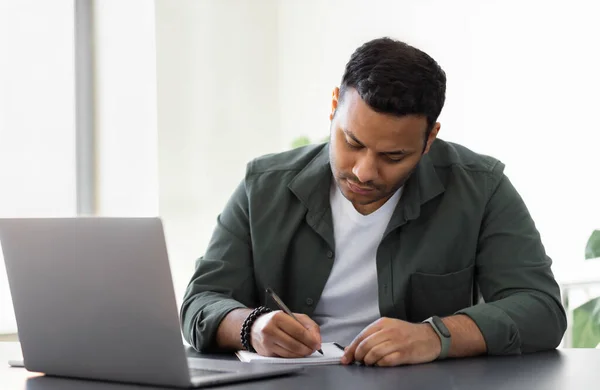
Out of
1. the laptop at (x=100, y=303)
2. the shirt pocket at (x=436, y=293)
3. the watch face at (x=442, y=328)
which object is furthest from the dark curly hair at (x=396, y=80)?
the laptop at (x=100, y=303)

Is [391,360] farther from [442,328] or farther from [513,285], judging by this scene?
[513,285]

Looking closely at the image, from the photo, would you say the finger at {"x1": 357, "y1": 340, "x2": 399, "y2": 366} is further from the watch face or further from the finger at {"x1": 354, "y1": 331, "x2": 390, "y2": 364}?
the watch face

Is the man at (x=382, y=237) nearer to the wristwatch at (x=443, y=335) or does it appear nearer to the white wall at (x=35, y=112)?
the wristwatch at (x=443, y=335)

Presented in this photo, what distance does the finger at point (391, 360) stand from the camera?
1316 millimetres

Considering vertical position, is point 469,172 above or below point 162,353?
above

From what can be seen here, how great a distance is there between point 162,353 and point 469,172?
1.00 metres

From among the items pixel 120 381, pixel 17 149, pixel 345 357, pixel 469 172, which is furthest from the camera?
pixel 17 149

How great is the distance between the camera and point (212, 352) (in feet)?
5.36

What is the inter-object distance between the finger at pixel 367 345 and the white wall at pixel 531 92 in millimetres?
2125

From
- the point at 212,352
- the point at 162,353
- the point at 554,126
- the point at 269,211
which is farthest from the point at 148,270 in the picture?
the point at 554,126

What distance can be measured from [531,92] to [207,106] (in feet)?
5.45

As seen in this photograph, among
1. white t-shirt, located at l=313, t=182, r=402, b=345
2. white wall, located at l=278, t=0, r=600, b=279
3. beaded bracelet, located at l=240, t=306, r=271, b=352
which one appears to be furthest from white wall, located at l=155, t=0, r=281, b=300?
beaded bracelet, located at l=240, t=306, r=271, b=352

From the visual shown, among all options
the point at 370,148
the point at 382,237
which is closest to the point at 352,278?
the point at 382,237

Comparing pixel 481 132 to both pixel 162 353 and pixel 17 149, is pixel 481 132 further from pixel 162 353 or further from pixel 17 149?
pixel 162 353
